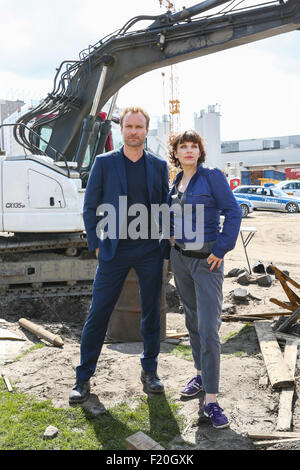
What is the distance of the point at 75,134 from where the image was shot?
812 centimetres

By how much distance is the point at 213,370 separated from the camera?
340 cm

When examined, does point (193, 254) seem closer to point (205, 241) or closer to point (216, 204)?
point (205, 241)

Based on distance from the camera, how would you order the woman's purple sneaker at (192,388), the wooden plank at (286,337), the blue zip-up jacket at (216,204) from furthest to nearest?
the wooden plank at (286,337) < the woman's purple sneaker at (192,388) < the blue zip-up jacket at (216,204)

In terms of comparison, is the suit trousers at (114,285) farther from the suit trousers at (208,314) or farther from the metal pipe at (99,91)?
the metal pipe at (99,91)

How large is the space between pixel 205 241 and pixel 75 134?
5299mm

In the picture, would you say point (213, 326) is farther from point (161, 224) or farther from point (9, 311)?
point (9, 311)

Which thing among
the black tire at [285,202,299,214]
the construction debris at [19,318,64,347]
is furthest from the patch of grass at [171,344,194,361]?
the black tire at [285,202,299,214]

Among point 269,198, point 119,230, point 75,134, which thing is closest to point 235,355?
point 119,230

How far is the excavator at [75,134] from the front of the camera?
7027 millimetres

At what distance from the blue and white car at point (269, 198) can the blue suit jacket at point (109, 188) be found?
20061 millimetres

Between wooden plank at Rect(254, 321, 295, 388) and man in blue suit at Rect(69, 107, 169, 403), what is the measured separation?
132cm

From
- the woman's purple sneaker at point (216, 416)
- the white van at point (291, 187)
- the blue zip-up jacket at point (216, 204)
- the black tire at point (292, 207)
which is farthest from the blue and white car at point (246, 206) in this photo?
the woman's purple sneaker at point (216, 416)

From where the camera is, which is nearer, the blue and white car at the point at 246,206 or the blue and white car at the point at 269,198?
the blue and white car at the point at 246,206
